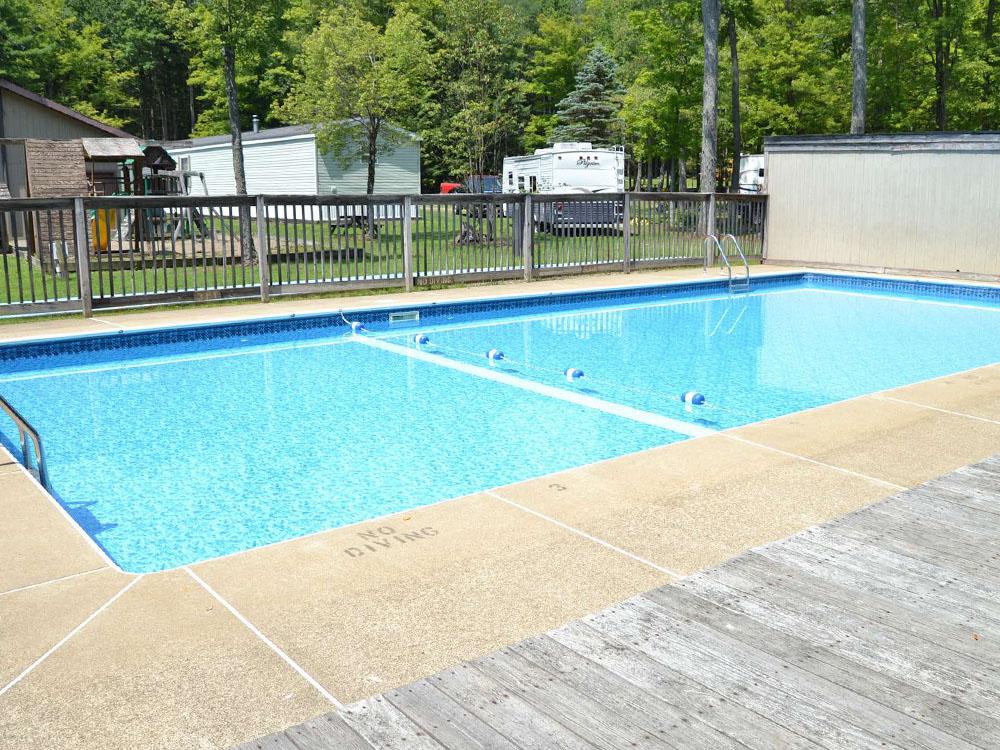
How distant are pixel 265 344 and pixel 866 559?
295 inches

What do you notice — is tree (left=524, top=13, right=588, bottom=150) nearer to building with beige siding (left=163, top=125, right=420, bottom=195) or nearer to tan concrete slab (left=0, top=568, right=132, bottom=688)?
building with beige siding (left=163, top=125, right=420, bottom=195)

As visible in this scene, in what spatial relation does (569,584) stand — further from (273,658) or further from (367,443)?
(367,443)

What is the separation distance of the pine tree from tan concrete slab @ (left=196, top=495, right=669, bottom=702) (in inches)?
1594

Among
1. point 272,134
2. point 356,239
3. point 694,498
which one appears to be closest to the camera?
point 694,498

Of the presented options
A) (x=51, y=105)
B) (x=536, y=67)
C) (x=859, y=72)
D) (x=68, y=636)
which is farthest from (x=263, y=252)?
(x=536, y=67)

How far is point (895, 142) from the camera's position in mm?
14961

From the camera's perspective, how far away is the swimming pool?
17.5 ft

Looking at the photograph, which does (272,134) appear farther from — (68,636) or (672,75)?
(68,636)

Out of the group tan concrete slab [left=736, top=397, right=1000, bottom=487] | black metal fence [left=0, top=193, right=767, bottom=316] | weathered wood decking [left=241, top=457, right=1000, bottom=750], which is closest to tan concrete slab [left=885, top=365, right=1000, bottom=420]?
tan concrete slab [left=736, top=397, right=1000, bottom=487]

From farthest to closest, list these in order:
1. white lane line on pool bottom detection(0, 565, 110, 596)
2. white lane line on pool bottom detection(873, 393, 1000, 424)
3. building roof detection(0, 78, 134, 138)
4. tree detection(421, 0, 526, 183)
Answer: tree detection(421, 0, 526, 183)
building roof detection(0, 78, 134, 138)
white lane line on pool bottom detection(873, 393, 1000, 424)
white lane line on pool bottom detection(0, 565, 110, 596)

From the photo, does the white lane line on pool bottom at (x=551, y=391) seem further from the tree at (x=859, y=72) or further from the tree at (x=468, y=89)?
the tree at (x=468, y=89)

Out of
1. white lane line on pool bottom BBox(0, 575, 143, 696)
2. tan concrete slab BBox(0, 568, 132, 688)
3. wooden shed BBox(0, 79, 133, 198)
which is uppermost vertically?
wooden shed BBox(0, 79, 133, 198)

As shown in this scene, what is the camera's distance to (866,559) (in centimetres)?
351

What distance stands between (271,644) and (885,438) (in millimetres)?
3956
